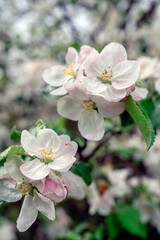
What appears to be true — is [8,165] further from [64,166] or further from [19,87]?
[19,87]

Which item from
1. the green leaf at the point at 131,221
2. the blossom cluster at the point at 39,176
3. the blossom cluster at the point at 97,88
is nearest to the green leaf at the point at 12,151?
the blossom cluster at the point at 39,176

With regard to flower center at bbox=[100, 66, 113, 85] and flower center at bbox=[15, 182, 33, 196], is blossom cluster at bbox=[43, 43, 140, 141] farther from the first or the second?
flower center at bbox=[15, 182, 33, 196]

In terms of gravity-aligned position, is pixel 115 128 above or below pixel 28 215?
below

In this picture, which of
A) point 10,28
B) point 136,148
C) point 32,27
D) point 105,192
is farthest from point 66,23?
point 105,192

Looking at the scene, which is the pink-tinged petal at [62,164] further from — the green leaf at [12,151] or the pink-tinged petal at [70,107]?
the pink-tinged petal at [70,107]

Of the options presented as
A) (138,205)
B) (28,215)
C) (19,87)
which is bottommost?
(138,205)

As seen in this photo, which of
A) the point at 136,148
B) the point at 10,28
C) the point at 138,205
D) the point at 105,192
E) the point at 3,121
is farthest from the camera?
the point at 10,28

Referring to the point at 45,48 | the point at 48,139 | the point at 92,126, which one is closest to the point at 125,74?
the point at 92,126
